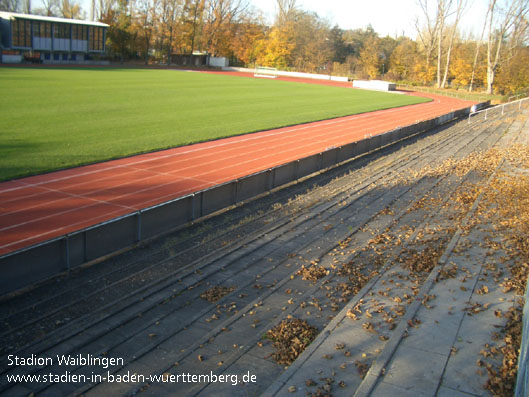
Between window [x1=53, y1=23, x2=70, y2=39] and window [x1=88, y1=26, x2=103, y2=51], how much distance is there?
4.00 metres

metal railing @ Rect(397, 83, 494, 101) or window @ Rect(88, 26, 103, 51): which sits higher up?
window @ Rect(88, 26, 103, 51)

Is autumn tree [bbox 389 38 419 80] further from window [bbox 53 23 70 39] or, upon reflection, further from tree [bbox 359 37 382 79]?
window [bbox 53 23 70 39]

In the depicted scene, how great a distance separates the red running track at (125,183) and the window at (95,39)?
54.7 m

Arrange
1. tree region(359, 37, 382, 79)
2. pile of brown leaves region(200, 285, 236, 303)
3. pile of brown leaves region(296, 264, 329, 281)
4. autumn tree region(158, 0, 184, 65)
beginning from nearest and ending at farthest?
pile of brown leaves region(200, 285, 236, 303), pile of brown leaves region(296, 264, 329, 281), autumn tree region(158, 0, 184, 65), tree region(359, 37, 382, 79)

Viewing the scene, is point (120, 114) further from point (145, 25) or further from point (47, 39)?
point (145, 25)

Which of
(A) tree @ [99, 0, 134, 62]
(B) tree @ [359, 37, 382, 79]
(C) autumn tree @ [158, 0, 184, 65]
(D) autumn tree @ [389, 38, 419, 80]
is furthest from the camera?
(B) tree @ [359, 37, 382, 79]

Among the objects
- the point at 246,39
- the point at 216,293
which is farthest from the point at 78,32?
A: the point at 216,293

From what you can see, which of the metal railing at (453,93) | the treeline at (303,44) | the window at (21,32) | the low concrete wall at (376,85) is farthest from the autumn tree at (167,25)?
the metal railing at (453,93)

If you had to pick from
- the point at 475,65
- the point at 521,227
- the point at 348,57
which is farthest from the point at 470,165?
the point at 348,57

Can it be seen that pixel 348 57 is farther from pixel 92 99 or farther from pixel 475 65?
pixel 92 99

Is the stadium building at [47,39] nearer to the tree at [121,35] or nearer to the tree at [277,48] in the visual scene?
the tree at [121,35]

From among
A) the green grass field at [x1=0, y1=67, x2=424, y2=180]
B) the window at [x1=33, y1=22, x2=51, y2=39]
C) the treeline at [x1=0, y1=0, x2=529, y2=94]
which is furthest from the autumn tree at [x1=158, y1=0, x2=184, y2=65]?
the green grass field at [x1=0, y1=67, x2=424, y2=180]

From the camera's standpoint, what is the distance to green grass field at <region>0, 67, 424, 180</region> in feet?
68.7

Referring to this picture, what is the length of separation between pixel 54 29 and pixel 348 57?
62.5m
